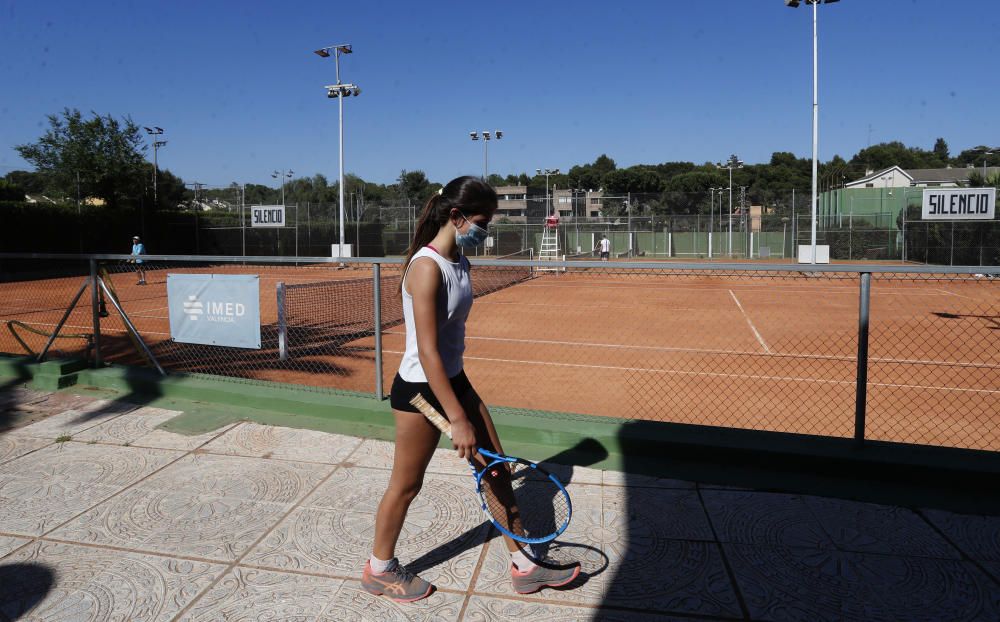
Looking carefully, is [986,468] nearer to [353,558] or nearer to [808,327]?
[353,558]

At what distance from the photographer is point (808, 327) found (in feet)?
50.6

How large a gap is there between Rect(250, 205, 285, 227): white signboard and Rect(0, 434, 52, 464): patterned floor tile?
115 feet

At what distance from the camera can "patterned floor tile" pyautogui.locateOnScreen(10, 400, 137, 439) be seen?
5.64m

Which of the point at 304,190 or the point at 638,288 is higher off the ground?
the point at 304,190

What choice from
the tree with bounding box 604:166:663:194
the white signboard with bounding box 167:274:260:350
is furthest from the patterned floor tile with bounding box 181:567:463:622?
→ the tree with bounding box 604:166:663:194

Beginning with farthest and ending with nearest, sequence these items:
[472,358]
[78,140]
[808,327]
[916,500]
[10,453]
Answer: [78,140] → [808,327] → [472,358] → [10,453] → [916,500]

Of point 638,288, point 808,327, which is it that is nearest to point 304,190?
point 638,288

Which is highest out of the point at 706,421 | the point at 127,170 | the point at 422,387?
the point at 127,170

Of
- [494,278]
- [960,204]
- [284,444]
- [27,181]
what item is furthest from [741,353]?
[27,181]

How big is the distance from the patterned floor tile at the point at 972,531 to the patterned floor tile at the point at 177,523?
3872mm

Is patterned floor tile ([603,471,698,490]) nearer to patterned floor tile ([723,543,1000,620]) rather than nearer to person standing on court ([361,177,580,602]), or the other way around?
patterned floor tile ([723,543,1000,620])

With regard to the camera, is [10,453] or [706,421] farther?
[706,421]

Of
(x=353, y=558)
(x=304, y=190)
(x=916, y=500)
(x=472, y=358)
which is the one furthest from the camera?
(x=304, y=190)

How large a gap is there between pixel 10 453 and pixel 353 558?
3.29 m
